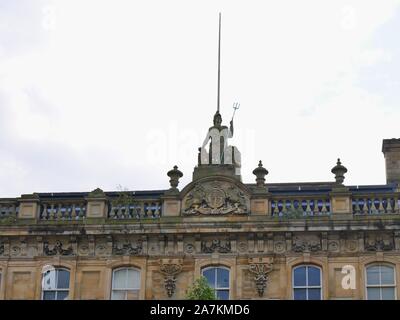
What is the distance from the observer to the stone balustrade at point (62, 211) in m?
31.0

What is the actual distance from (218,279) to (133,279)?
2.76m

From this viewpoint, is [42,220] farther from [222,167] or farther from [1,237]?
[222,167]

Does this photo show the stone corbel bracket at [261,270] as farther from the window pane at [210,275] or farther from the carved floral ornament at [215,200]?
the carved floral ornament at [215,200]

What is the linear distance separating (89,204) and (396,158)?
459 inches

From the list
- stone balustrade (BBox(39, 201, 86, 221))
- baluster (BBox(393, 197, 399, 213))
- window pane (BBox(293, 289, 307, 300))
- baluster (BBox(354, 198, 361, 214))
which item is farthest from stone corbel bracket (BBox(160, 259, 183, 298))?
baluster (BBox(393, 197, 399, 213))

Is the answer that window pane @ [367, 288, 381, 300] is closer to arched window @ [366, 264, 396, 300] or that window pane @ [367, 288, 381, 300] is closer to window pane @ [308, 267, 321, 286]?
arched window @ [366, 264, 396, 300]

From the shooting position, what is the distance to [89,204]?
3094 centimetres

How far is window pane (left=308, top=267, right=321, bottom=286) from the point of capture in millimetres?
29203

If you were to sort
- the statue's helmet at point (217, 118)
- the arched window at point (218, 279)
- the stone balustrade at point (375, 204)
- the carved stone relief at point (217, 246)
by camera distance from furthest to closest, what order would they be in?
the statue's helmet at point (217, 118), the carved stone relief at point (217, 246), the stone balustrade at point (375, 204), the arched window at point (218, 279)

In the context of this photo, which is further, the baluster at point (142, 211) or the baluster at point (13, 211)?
the baluster at point (13, 211)

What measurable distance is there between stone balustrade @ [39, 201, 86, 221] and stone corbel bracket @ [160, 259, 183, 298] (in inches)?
129

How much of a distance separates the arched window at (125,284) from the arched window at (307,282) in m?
5.05

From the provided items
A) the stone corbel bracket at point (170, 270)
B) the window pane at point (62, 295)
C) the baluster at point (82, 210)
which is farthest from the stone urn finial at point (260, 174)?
the window pane at point (62, 295)
